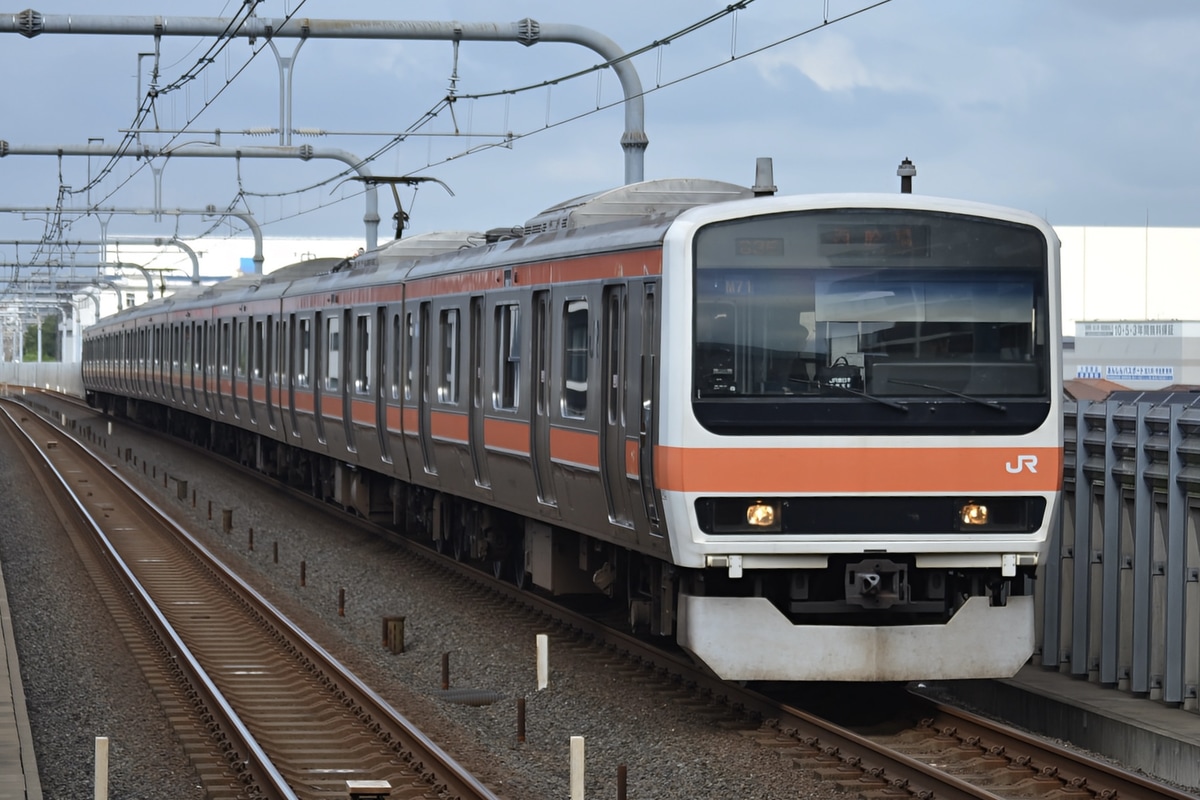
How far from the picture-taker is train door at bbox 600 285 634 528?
10.0 m

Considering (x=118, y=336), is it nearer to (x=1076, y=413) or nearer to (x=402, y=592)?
(x=402, y=592)

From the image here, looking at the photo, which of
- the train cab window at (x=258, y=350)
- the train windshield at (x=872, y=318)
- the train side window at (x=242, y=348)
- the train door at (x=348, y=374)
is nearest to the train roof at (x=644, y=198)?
the train windshield at (x=872, y=318)

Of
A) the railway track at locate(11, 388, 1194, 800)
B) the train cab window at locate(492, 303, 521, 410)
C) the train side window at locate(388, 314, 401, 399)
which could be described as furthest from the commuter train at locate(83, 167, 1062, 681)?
the train side window at locate(388, 314, 401, 399)

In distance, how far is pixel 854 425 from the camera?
9.07 m

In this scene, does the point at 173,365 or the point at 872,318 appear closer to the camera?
the point at 872,318

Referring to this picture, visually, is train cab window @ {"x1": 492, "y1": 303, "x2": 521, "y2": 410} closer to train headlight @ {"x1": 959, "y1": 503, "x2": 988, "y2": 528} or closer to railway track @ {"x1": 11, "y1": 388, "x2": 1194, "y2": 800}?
railway track @ {"x1": 11, "y1": 388, "x2": 1194, "y2": 800}

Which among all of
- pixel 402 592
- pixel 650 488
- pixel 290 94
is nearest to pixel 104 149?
pixel 290 94

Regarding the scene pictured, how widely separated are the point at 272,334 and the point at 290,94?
610cm

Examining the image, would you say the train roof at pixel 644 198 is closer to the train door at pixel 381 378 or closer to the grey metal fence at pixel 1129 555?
the grey metal fence at pixel 1129 555

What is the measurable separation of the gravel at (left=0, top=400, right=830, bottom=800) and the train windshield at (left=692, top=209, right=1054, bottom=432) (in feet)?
6.16

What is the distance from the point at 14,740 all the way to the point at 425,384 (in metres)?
6.71

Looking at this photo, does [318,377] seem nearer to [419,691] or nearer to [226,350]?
[226,350]

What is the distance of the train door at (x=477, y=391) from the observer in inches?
532

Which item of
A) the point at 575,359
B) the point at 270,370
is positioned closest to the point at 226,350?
the point at 270,370
